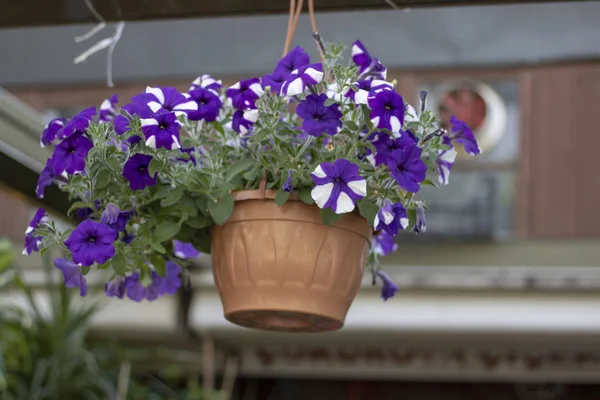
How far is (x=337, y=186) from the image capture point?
4.41ft

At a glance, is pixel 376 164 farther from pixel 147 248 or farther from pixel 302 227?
pixel 147 248

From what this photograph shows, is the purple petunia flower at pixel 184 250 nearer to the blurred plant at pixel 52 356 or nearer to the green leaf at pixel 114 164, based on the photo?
the green leaf at pixel 114 164

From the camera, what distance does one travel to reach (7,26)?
6.40ft

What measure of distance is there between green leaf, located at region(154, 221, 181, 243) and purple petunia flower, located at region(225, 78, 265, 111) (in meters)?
0.20

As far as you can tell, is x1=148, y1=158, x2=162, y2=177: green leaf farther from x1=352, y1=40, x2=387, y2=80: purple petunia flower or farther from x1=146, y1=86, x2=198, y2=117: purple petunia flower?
x1=352, y1=40, x2=387, y2=80: purple petunia flower

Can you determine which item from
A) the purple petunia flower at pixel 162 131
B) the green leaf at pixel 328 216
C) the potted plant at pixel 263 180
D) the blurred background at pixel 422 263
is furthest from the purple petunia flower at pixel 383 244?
the blurred background at pixel 422 263

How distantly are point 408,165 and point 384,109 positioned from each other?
0.30 feet

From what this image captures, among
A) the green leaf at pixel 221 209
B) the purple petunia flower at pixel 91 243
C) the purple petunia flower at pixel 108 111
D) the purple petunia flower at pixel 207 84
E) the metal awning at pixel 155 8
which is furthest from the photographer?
the metal awning at pixel 155 8

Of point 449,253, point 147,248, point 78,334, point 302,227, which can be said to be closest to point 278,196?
point 302,227

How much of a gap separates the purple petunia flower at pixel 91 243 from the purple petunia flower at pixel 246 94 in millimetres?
273

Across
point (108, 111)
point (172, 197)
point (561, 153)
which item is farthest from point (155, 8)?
point (561, 153)

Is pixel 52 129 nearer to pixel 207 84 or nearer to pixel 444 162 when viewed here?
pixel 207 84

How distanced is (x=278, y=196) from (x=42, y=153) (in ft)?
4.04

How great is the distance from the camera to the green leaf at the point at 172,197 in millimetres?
1430
